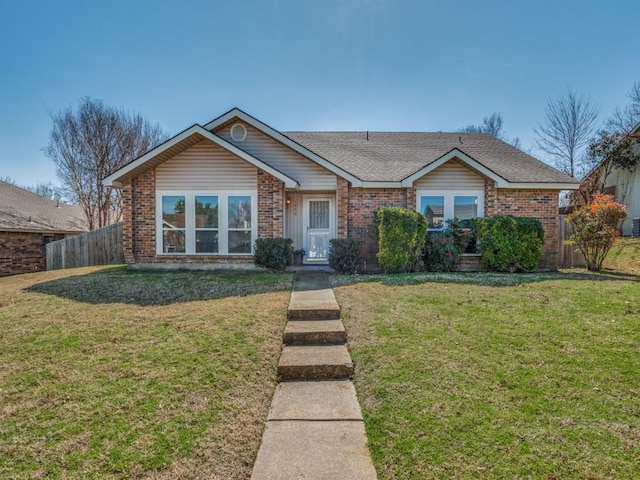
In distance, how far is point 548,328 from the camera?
4.92 metres

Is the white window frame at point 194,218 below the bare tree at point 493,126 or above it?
below

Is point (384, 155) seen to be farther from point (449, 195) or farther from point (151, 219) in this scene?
point (151, 219)

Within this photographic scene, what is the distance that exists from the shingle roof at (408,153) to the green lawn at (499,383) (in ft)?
20.5

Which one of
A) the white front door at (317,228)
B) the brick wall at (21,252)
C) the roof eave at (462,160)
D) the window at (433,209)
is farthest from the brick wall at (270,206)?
the brick wall at (21,252)

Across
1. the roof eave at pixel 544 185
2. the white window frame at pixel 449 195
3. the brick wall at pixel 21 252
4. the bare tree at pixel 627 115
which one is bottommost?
the brick wall at pixel 21 252

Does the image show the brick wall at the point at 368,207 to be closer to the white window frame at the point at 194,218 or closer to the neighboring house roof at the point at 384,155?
the neighboring house roof at the point at 384,155

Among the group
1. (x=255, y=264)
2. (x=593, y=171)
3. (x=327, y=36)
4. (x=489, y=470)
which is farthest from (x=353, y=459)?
(x=593, y=171)

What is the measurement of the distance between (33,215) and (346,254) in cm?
1905

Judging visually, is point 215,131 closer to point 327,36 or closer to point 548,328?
point 327,36

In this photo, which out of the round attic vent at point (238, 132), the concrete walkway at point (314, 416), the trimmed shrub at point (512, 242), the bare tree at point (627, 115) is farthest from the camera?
the bare tree at point (627, 115)

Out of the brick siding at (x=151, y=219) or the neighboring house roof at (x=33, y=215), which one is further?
the neighboring house roof at (x=33, y=215)

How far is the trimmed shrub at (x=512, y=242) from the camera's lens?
33.0 ft

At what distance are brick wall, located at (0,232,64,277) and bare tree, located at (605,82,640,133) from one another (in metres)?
34.9

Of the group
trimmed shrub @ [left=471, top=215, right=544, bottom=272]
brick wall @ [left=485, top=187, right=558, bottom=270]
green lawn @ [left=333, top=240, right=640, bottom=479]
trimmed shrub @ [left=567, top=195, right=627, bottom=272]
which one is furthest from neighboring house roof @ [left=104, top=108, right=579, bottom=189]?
green lawn @ [left=333, top=240, right=640, bottom=479]
